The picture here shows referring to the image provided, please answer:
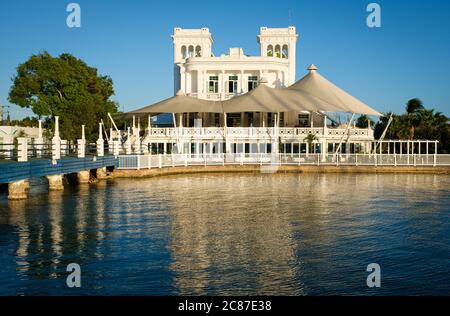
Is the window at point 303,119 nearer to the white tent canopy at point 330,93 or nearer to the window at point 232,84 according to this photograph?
the white tent canopy at point 330,93

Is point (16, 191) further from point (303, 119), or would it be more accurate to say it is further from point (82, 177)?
point (303, 119)

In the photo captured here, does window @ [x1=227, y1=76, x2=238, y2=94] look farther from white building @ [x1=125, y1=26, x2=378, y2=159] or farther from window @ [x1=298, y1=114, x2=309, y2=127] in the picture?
window @ [x1=298, y1=114, x2=309, y2=127]

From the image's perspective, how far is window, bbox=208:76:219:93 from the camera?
2534 inches

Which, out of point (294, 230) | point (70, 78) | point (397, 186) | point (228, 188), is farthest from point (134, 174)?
point (70, 78)

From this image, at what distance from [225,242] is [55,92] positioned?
54331 mm

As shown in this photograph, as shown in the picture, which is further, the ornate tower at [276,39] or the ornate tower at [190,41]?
the ornate tower at [276,39]

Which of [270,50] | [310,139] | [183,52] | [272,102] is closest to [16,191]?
[272,102]

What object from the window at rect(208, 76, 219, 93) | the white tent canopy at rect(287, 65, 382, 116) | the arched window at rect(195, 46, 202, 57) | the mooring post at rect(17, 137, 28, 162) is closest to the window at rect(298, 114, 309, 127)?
the white tent canopy at rect(287, 65, 382, 116)

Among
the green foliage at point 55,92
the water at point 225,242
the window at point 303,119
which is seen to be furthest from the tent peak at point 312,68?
the water at point 225,242

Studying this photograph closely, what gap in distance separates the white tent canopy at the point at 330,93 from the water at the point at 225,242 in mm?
21158

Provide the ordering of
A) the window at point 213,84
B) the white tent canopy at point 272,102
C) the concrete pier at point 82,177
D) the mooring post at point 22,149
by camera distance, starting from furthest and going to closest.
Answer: the window at point 213,84 → the white tent canopy at point 272,102 → the concrete pier at point 82,177 → the mooring post at point 22,149

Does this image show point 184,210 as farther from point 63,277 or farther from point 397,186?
point 397,186

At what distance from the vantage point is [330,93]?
55156mm

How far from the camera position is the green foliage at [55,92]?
63844 millimetres
